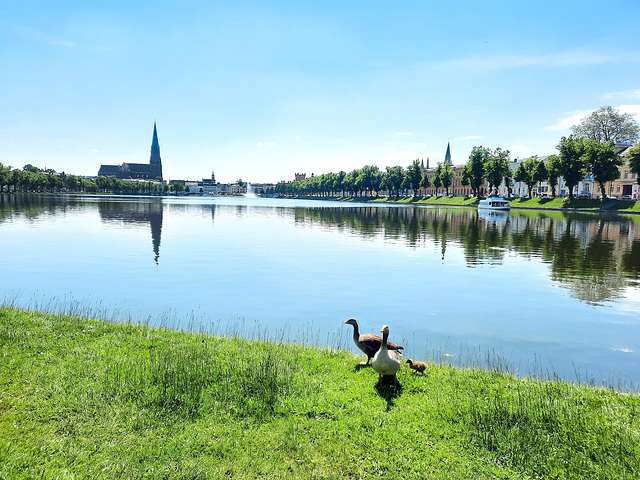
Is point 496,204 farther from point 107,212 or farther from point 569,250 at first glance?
point 107,212

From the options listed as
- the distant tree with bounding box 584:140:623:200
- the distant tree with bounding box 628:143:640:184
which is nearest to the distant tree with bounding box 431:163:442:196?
the distant tree with bounding box 584:140:623:200

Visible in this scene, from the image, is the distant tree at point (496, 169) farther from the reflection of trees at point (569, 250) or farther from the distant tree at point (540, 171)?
the reflection of trees at point (569, 250)

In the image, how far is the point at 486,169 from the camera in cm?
14262

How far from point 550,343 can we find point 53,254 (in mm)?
31832

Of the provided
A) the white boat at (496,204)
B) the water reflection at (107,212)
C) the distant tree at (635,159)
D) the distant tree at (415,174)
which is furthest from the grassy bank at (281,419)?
A: the distant tree at (415,174)

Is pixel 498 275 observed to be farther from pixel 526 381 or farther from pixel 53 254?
pixel 53 254

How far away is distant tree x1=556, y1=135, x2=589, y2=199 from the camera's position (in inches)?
4321

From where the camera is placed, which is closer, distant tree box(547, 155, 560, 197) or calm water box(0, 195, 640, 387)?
calm water box(0, 195, 640, 387)

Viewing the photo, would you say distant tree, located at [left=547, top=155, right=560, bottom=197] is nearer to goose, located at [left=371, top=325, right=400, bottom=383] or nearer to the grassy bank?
the grassy bank

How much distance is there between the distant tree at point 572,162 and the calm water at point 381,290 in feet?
267

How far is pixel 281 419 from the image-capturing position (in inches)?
344

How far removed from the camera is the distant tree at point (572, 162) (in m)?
110

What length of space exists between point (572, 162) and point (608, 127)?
1591 inches

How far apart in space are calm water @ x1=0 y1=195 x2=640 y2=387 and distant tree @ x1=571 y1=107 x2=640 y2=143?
119 m
